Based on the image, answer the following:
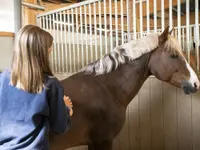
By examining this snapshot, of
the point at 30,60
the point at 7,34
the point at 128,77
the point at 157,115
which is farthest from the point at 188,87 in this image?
the point at 7,34

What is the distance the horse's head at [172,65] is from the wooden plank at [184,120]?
A: 0.33 m

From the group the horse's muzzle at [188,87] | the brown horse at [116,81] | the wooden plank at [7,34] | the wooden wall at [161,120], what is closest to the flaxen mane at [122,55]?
the brown horse at [116,81]

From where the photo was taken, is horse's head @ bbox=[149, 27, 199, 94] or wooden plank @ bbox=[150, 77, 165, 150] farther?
wooden plank @ bbox=[150, 77, 165, 150]

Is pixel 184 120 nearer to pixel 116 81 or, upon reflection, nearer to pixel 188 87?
pixel 188 87

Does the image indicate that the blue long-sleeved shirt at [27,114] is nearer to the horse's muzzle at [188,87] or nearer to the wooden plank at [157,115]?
the horse's muzzle at [188,87]

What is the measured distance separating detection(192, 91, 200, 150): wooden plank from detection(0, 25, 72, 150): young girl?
1208 millimetres

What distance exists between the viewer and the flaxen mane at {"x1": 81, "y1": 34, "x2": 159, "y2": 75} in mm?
1568

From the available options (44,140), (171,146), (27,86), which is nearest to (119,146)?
(171,146)

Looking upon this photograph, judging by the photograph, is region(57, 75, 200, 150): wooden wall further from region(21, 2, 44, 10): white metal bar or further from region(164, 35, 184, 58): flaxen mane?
region(21, 2, 44, 10): white metal bar

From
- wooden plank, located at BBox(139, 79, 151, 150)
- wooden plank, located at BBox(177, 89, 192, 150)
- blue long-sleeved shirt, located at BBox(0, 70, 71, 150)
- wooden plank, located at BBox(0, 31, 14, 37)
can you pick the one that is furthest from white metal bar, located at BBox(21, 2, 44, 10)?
blue long-sleeved shirt, located at BBox(0, 70, 71, 150)

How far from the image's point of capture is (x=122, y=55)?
1.60 meters

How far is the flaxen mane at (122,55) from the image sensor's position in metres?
1.57

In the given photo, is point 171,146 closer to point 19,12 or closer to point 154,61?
point 154,61

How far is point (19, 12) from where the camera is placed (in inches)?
102
